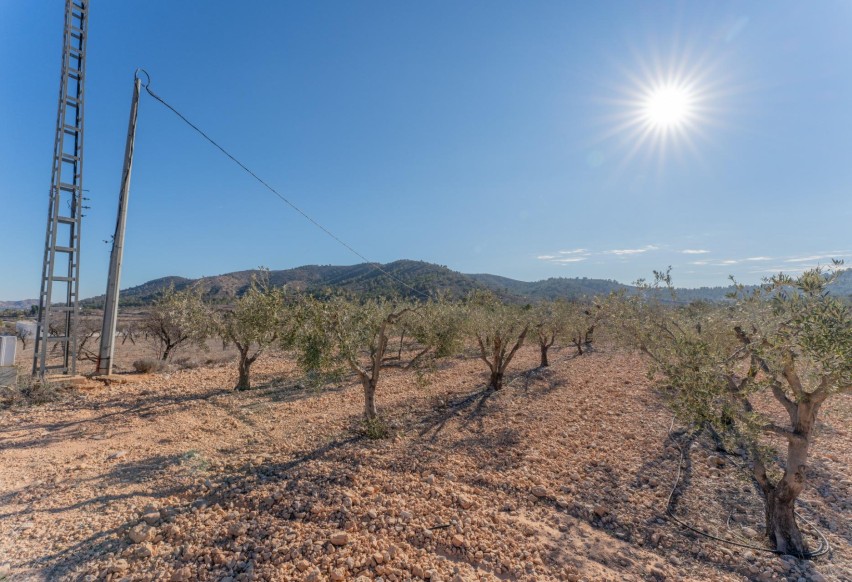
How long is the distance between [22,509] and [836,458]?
610 inches

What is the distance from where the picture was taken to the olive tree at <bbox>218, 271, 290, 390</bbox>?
12727 millimetres

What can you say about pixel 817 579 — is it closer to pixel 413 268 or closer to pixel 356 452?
pixel 356 452

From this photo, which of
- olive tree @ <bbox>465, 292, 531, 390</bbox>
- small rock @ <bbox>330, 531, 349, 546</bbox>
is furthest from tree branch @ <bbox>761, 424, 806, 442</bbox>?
olive tree @ <bbox>465, 292, 531, 390</bbox>

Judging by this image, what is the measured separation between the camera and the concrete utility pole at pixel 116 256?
12961 millimetres

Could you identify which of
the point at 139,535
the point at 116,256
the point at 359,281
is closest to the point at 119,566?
the point at 139,535

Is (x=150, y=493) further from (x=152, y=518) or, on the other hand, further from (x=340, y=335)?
(x=340, y=335)

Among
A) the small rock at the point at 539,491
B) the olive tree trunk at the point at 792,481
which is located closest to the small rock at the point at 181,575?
the small rock at the point at 539,491

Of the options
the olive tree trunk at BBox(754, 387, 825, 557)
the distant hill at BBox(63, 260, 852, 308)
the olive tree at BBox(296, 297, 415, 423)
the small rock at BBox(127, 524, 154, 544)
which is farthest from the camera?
the distant hill at BBox(63, 260, 852, 308)

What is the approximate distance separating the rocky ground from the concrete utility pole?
2091 millimetres

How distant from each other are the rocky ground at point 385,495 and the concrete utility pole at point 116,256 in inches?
82.3

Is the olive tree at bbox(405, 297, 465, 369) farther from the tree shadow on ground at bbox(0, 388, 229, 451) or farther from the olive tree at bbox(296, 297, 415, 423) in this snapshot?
the tree shadow on ground at bbox(0, 388, 229, 451)

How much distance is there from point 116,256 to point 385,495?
13.4 m

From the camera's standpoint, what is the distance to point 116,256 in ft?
42.9

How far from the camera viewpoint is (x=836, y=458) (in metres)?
8.15
